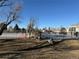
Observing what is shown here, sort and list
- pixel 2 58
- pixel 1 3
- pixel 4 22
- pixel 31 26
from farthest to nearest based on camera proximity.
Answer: pixel 31 26
pixel 4 22
pixel 1 3
pixel 2 58

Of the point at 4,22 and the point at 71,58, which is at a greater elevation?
the point at 4,22

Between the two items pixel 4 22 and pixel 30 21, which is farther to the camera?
pixel 30 21

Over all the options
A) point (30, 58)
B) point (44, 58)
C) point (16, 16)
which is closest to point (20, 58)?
point (30, 58)

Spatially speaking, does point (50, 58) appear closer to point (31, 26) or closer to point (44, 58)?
point (44, 58)

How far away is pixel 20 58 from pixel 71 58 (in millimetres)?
4604

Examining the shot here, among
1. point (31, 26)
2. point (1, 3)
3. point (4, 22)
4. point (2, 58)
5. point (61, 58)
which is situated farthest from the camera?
point (31, 26)

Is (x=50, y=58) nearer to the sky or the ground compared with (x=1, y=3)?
nearer to the ground

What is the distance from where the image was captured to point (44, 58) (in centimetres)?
1753

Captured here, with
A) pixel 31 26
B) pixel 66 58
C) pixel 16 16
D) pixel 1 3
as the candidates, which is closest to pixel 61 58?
pixel 66 58

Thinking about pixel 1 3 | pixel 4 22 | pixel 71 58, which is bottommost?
pixel 71 58

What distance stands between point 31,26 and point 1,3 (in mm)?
42807

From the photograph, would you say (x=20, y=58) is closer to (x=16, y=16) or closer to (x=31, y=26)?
(x=16, y=16)

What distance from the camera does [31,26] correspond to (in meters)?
69.5

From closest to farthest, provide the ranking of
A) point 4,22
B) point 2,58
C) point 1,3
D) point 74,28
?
1. point 2,58
2. point 1,3
3. point 4,22
4. point 74,28
